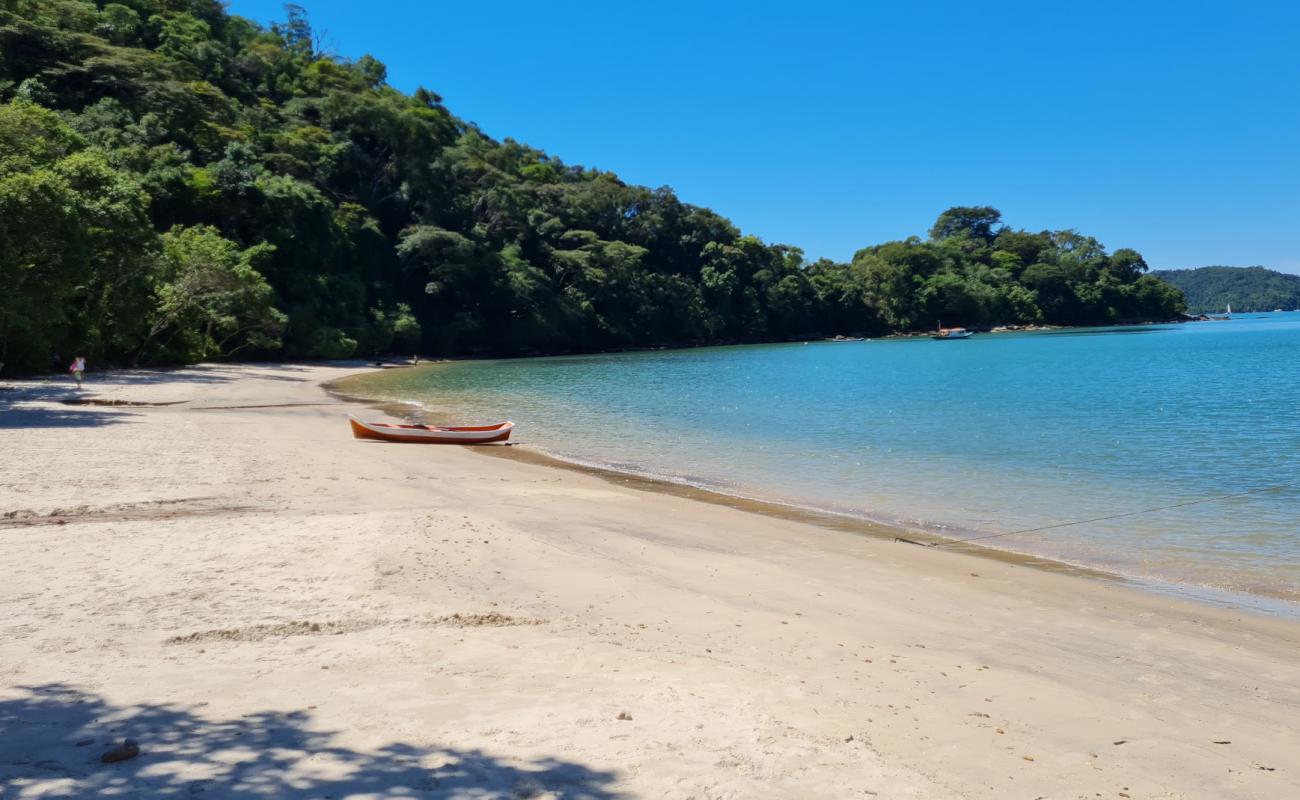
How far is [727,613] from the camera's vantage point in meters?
6.95

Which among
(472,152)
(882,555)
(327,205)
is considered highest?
(472,152)

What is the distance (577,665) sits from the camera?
211 inches

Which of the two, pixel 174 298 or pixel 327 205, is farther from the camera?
pixel 327 205

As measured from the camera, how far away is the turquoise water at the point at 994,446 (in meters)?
11.1

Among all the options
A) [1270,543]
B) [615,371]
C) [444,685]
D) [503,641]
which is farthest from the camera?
[615,371]

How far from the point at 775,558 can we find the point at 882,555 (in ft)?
4.58

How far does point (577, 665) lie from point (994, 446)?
1642cm

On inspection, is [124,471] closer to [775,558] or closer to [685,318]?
[775,558]

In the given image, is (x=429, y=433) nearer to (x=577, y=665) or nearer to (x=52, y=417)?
(x=52, y=417)

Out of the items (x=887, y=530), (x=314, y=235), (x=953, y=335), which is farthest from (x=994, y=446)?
(x=953, y=335)

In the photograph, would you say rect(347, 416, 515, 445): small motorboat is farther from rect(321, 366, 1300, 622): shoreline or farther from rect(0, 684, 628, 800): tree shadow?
rect(0, 684, 628, 800): tree shadow

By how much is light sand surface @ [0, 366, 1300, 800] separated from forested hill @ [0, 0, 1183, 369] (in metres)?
20.2

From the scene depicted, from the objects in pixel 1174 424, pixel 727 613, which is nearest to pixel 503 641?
pixel 727 613

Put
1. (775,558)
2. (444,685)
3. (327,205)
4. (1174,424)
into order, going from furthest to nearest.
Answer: (327,205)
(1174,424)
(775,558)
(444,685)
